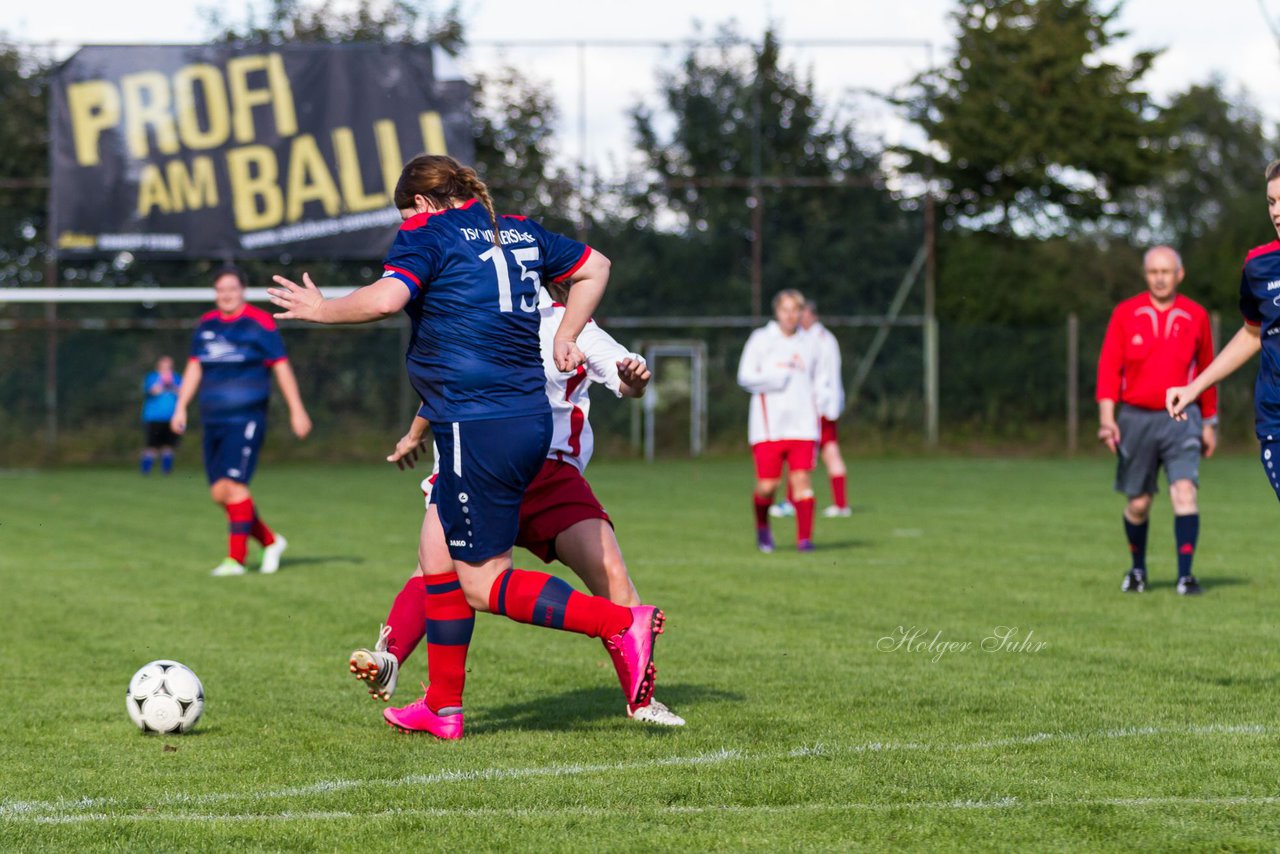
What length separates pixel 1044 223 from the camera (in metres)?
33.7

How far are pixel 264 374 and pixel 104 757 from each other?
19.8ft

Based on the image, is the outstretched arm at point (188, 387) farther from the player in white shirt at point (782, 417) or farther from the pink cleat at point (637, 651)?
the pink cleat at point (637, 651)

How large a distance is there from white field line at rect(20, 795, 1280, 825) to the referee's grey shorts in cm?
542

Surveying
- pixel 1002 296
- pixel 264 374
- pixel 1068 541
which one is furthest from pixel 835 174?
pixel 264 374

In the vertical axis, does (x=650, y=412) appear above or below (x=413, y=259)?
below

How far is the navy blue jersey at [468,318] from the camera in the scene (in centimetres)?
514

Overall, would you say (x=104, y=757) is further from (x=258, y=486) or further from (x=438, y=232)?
(x=258, y=486)

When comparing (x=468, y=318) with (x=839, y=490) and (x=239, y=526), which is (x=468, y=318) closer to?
(x=239, y=526)

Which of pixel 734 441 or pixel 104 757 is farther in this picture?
Answer: pixel 734 441

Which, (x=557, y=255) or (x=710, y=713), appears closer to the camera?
(x=557, y=255)

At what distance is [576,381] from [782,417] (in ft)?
22.5

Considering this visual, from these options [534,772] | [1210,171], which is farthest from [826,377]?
[1210,171]

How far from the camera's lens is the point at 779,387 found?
1255 cm

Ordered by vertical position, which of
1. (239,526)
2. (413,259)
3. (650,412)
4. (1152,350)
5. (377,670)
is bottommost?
(650,412)
